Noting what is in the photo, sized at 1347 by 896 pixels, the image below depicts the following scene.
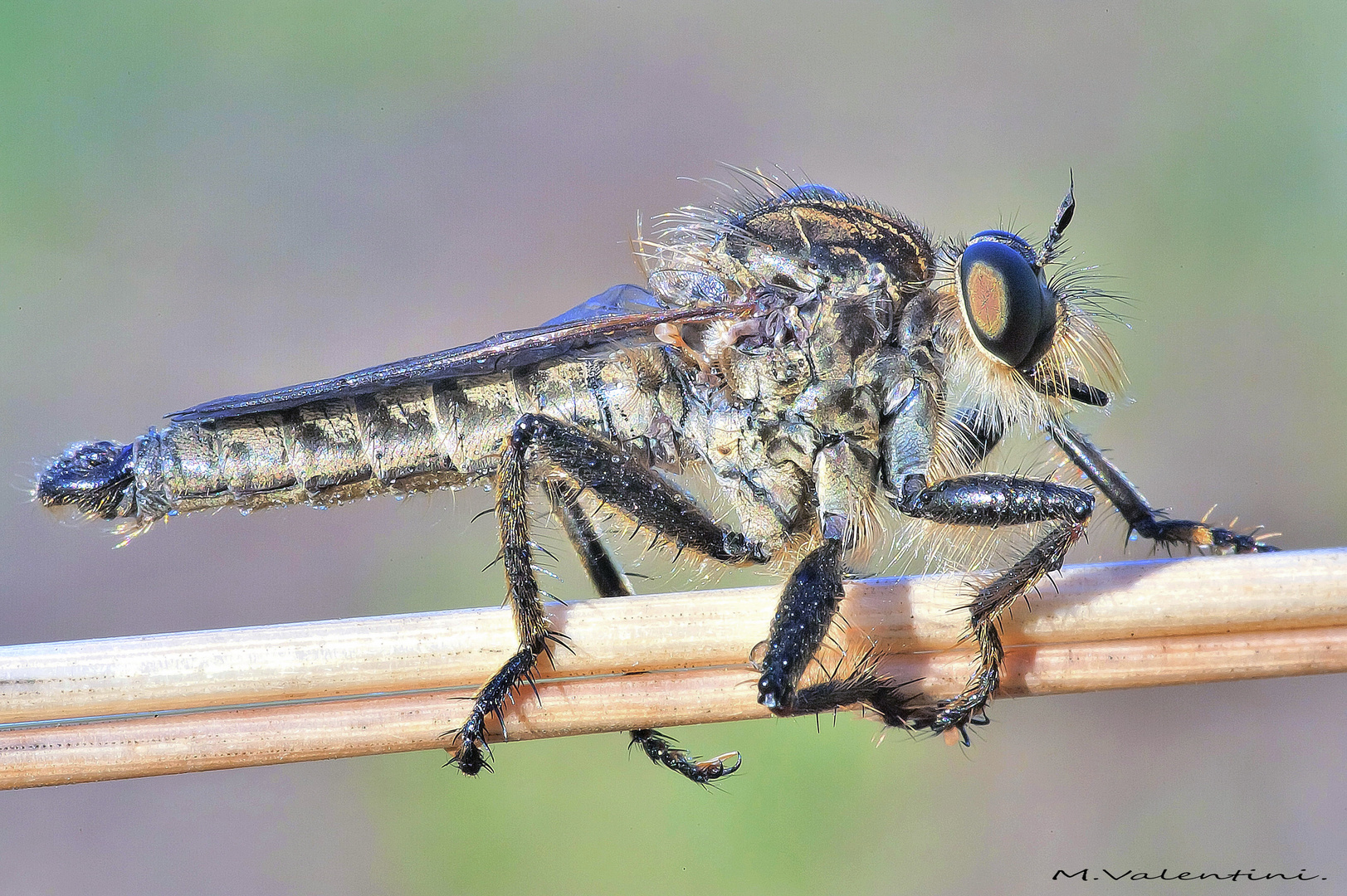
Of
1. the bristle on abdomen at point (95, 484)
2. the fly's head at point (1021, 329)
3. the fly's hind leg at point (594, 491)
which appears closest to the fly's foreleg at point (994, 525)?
the fly's head at point (1021, 329)

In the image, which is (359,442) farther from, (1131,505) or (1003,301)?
(1131,505)

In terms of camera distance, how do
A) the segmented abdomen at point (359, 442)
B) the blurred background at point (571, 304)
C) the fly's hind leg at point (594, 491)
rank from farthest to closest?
1. the blurred background at point (571, 304)
2. the segmented abdomen at point (359, 442)
3. the fly's hind leg at point (594, 491)

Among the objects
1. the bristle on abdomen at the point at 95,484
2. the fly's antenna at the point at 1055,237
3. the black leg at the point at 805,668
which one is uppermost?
the fly's antenna at the point at 1055,237

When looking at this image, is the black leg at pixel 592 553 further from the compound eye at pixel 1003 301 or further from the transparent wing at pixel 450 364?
the compound eye at pixel 1003 301

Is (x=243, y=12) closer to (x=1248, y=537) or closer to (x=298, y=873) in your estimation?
(x=298, y=873)

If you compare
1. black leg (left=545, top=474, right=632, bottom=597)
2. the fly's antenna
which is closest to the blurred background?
black leg (left=545, top=474, right=632, bottom=597)

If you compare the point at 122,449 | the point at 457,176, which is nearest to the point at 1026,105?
the point at 457,176

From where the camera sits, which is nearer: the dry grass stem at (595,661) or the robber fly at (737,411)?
the dry grass stem at (595,661)

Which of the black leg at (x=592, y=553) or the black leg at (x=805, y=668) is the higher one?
the black leg at (x=592, y=553)
